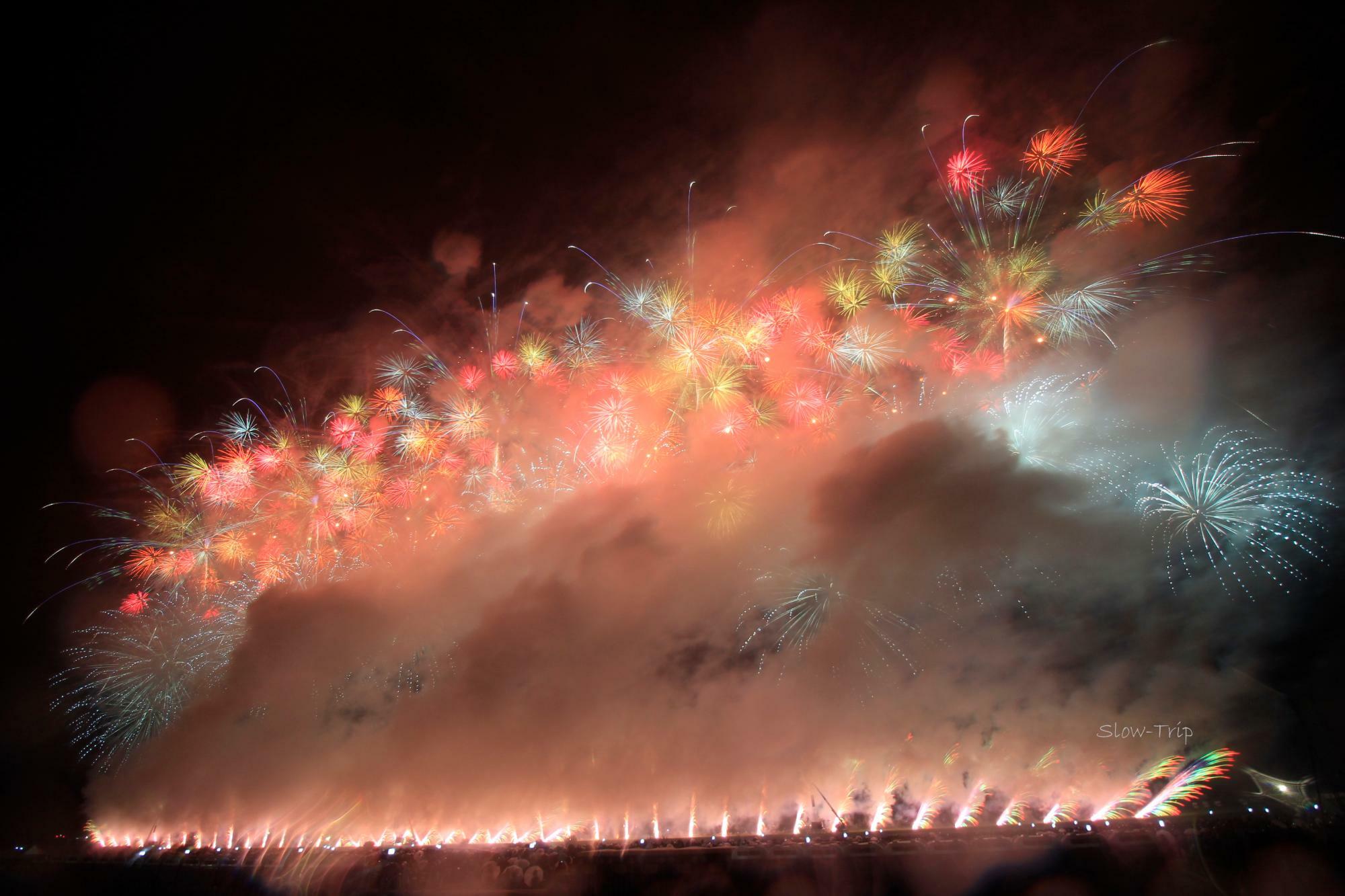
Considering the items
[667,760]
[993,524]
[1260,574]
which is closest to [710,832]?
[667,760]

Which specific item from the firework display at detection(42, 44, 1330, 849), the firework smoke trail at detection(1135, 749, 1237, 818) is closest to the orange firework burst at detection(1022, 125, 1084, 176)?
the firework display at detection(42, 44, 1330, 849)

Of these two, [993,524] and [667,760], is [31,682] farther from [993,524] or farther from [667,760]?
[993,524]

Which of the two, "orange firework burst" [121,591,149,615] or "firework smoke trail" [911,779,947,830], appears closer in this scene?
"firework smoke trail" [911,779,947,830]

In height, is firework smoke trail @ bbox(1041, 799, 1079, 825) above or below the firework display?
below

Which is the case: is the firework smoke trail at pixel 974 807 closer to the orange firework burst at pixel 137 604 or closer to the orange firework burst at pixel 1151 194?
the orange firework burst at pixel 1151 194

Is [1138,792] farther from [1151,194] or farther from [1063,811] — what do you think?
[1151,194]

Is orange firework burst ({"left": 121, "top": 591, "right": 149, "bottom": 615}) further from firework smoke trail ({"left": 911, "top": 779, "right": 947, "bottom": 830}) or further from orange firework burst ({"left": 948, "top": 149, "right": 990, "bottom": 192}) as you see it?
orange firework burst ({"left": 948, "top": 149, "right": 990, "bottom": 192})

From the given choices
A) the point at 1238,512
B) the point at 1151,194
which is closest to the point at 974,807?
the point at 1238,512
